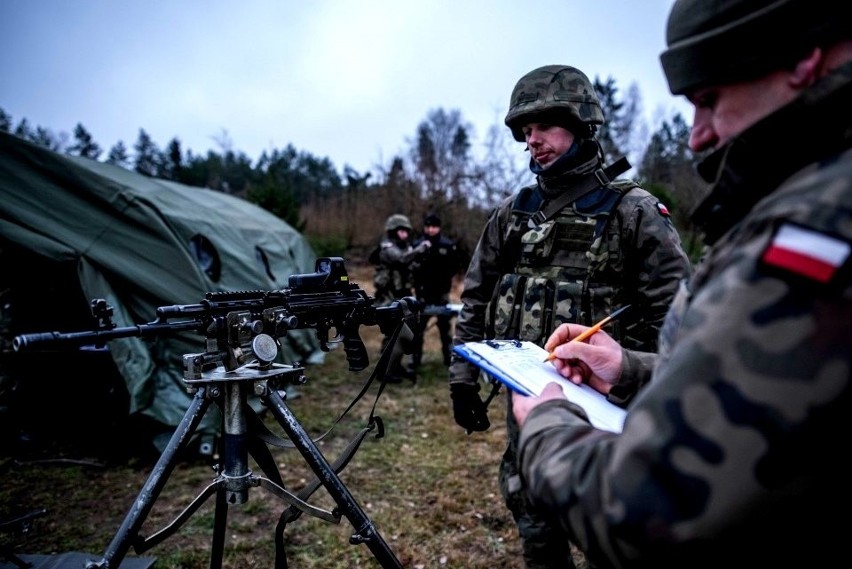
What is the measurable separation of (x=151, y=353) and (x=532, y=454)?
478 cm

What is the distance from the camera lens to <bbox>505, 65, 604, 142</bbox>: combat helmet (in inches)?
96.3

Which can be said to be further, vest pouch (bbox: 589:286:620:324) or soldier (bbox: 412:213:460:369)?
soldier (bbox: 412:213:460:369)

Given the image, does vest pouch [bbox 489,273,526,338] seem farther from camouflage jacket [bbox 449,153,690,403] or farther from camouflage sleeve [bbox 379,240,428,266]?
camouflage sleeve [bbox 379,240,428,266]

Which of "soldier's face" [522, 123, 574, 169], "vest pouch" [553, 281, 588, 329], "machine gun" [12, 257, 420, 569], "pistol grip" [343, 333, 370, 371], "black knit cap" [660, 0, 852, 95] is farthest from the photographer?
"pistol grip" [343, 333, 370, 371]

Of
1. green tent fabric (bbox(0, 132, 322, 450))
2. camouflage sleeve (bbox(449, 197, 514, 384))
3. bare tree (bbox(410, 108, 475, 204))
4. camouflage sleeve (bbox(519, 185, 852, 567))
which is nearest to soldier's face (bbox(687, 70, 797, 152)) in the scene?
camouflage sleeve (bbox(519, 185, 852, 567))

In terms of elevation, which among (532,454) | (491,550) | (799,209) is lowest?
(491,550)

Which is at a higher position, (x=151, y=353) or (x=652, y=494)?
(x=652, y=494)

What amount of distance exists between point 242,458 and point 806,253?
2299mm

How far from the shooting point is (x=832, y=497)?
69cm

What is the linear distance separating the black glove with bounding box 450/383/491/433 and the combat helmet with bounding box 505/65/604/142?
1.31 metres

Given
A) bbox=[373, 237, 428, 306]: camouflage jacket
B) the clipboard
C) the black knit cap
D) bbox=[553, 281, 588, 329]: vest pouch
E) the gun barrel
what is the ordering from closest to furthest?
the black knit cap
the clipboard
the gun barrel
bbox=[553, 281, 588, 329]: vest pouch
bbox=[373, 237, 428, 306]: camouflage jacket

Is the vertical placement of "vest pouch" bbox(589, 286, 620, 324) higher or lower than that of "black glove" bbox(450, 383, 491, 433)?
higher

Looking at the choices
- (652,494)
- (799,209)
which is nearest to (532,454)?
(652,494)

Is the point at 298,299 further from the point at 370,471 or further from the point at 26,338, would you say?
the point at 370,471
